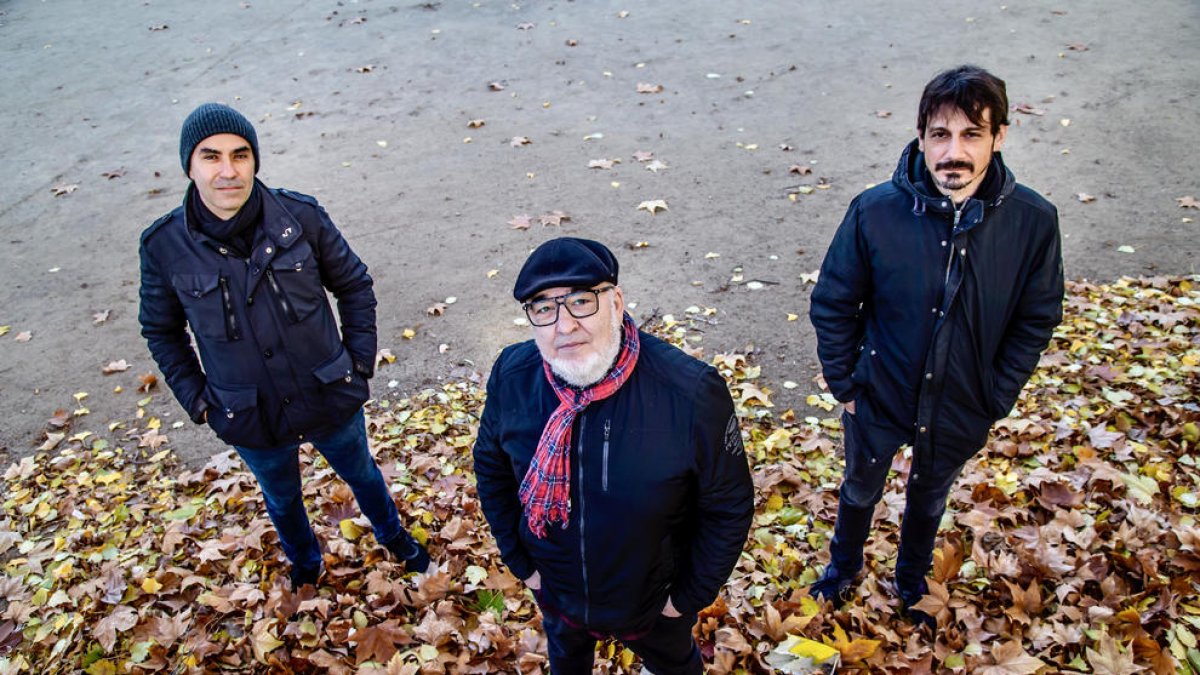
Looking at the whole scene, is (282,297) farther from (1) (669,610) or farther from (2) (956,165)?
(2) (956,165)

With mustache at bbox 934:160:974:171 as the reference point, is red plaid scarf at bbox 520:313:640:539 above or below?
below

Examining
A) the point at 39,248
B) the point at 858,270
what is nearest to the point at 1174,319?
the point at 858,270

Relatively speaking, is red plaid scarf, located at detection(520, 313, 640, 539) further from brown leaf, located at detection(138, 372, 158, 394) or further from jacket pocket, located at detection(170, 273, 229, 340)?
brown leaf, located at detection(138, 372, 158, 394)

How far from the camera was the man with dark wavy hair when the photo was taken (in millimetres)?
2684

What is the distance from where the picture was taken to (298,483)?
371 cm

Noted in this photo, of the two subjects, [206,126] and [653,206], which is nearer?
[206,126]

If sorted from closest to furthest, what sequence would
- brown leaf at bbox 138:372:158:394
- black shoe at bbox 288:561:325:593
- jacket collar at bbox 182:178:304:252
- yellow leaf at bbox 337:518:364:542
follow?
jacket collar at bbox 182:178:304:252 < black shoe at bbox 288:561:325:593 < yellow leaf at bbox 337:518:364:542 < brown leaf at bbox 138:372:158:394

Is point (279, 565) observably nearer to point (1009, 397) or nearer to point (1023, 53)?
point (1009, 397)

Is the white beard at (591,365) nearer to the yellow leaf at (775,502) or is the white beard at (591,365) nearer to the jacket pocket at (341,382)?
the jacket pocket at (341,382)

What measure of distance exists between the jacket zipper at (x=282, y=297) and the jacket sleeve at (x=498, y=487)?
1.15m

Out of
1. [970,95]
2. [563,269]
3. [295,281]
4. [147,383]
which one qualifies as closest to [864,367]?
[970,95]

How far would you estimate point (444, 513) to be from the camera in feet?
15.0

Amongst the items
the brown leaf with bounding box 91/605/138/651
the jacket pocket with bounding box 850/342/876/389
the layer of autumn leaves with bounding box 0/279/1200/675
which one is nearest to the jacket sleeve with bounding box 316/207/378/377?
the layer of autumn leaves with bounding box 0/279/1200/675

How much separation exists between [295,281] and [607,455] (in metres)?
1.73
